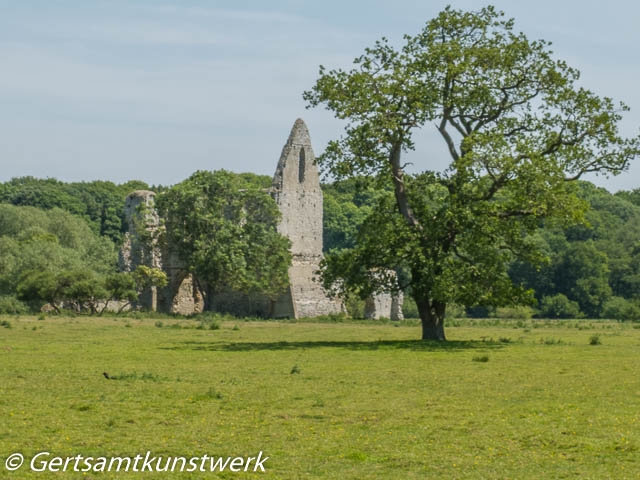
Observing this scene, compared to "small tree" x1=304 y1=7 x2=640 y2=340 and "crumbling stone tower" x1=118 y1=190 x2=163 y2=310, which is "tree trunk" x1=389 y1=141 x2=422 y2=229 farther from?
"crumbling stone tower" x1=118 y1=190 x2=163 y2=310

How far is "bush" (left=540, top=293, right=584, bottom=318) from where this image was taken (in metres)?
63.3

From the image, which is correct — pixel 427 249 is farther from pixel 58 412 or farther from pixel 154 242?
pixel 154 242

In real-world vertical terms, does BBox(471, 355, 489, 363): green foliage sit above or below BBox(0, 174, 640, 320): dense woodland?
below

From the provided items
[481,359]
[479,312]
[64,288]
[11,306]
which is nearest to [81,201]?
[479,312]

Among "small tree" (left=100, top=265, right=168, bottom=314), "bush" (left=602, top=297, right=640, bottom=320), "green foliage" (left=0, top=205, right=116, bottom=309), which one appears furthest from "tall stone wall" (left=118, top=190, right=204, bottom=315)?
"bush" (left=602, top=297, right=640, bottom=320)

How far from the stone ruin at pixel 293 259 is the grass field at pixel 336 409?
81.1ft

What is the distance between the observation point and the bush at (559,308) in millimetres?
63312

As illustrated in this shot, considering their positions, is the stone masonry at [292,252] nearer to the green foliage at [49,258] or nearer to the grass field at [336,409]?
the green foliage at [49,258]

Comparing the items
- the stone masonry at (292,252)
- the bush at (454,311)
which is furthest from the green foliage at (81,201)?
the stone masonry at (292,252)

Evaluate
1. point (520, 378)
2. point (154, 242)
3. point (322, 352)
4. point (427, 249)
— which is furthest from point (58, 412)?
point (154, 242)

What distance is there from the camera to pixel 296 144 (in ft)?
156

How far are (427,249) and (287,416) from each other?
45.0ft

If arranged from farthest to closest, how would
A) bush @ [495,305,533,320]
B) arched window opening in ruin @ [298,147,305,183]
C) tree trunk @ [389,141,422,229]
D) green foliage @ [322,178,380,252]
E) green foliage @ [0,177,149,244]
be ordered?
green foliage @ [0,177,149,244] → green foliage @ [322,178,380,252] → bush @ [495,305,533,320] → arched window opening in ruin @ [298,147,305,183] → tree trunk @ [389,141,422,229]

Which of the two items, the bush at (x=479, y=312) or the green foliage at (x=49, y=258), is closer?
the green foliage at (x=49, y=258)
